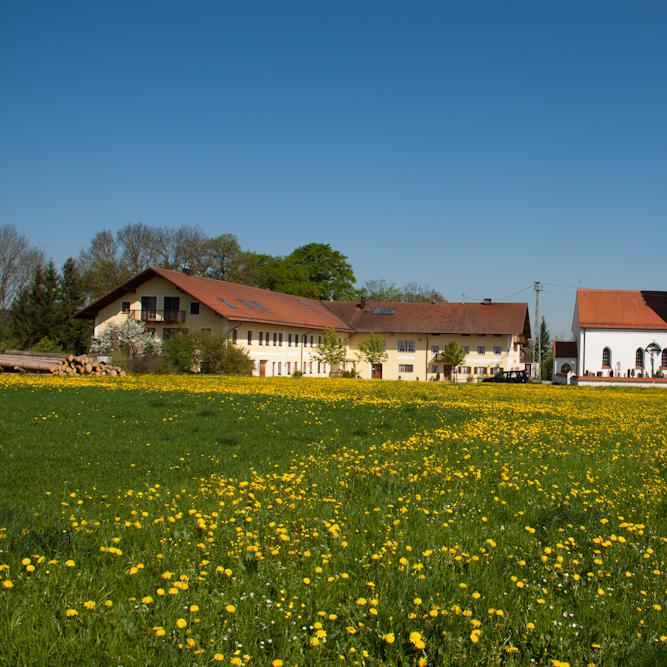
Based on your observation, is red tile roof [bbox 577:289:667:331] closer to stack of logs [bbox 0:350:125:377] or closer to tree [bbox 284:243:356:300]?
tree [bbox 284:243:356:300]

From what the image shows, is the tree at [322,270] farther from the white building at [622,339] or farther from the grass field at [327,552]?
the grass field at [327,552]

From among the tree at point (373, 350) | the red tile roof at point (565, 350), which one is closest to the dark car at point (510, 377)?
the tree at point (373, 350)

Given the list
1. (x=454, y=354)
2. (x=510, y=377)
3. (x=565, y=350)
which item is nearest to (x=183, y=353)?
(x=510, y=377)

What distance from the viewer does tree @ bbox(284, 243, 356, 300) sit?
8800 centimetres

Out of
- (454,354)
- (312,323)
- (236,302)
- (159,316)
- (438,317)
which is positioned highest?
(438,317)

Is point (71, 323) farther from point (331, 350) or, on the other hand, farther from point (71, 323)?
point (331, 350)

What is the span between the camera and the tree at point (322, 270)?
289ft

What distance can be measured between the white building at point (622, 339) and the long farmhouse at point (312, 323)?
6.13m

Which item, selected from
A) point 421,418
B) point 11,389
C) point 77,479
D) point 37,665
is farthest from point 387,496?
point 11,389

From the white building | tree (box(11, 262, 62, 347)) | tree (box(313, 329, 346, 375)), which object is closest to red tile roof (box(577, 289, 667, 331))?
the white building

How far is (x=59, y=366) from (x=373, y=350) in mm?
36518

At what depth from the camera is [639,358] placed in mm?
67000

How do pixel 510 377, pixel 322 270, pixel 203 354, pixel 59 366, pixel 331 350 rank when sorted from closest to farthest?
pixel 59 366 < pixel 203 354 < pixel 510 377 < pixel 331 350 < pixel 322 270

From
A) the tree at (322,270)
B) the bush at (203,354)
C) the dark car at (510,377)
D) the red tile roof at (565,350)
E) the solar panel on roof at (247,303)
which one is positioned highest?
the tree at (322,270)
